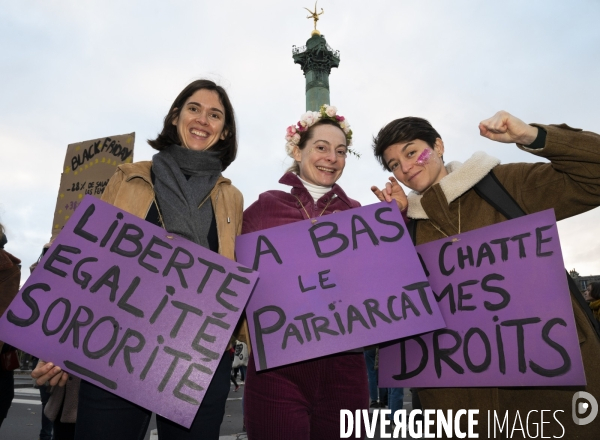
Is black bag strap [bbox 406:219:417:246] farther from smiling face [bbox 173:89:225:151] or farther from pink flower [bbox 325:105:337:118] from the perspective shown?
smiling face [bbox 173:89:225:151]

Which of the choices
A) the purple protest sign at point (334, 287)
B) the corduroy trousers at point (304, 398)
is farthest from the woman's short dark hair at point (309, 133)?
the corduroy trousers at point (304, 398)

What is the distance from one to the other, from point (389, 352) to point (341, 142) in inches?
48.2

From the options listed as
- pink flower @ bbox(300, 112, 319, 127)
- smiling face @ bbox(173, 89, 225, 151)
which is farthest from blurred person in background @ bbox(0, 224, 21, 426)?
pink flower @ bbox(300, 112, 319, 127)

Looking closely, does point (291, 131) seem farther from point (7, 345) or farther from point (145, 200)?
point (7, 345)

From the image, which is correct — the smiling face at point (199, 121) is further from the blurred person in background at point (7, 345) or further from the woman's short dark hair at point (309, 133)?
the blurred person in background at point (7, 345)

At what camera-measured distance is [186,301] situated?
187 centimetres

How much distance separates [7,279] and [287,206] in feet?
8.63

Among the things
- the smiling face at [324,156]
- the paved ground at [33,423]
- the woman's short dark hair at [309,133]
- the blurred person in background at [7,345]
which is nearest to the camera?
the smiling face at [324,156]

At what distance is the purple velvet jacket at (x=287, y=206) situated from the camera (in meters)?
2.43

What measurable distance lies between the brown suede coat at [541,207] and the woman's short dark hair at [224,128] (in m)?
1.10

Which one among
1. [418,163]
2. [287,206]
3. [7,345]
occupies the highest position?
[418,163]

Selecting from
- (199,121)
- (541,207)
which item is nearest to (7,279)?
(199,121)

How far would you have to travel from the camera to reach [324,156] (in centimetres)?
260

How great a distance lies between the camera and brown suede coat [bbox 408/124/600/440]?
6.00 ft
